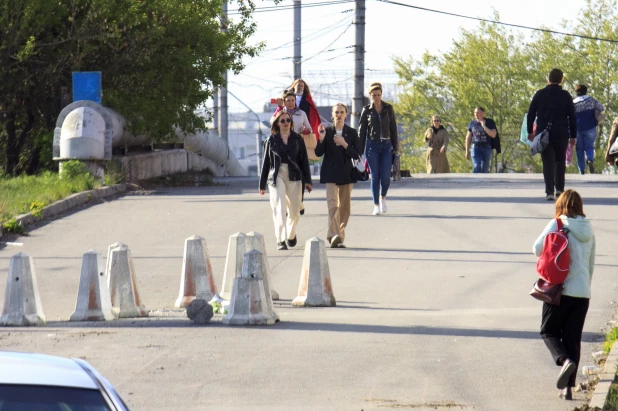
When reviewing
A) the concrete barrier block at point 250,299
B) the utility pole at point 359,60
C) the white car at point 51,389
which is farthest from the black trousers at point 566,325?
the utility pole at point 359,60

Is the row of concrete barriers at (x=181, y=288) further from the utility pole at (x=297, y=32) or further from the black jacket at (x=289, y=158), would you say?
the utility pole at (x=297, y=32)

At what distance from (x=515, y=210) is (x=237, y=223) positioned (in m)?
4.46

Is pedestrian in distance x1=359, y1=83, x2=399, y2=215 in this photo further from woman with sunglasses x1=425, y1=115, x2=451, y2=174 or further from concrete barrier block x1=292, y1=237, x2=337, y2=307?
woman with sunglasses x1=425, y1=115, x2=451, y2=174

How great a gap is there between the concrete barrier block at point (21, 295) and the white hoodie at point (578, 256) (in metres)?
4.38

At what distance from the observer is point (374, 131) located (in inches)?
658

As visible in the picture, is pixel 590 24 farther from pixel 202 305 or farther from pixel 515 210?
pixel 202 305

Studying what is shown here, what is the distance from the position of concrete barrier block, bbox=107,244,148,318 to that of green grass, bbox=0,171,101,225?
20.0 ft

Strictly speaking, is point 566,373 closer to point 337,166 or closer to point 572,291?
point 572,291

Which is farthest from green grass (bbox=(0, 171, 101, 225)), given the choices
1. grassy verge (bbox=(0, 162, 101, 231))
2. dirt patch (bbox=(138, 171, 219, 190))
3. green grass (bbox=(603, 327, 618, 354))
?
green grass (bbox=(603, 327, 618, 354))

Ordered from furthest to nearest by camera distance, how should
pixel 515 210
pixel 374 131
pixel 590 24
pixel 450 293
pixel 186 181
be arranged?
pixel 590 24, pixel 186 181, pixel 515 210, pixel 374 131, pixel 450 293

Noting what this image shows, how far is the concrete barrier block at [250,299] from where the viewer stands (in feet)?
31.2

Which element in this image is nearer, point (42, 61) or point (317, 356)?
point (317, 356)

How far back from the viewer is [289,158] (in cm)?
1381

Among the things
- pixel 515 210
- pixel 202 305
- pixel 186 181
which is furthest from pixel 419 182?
pixel 202 305
